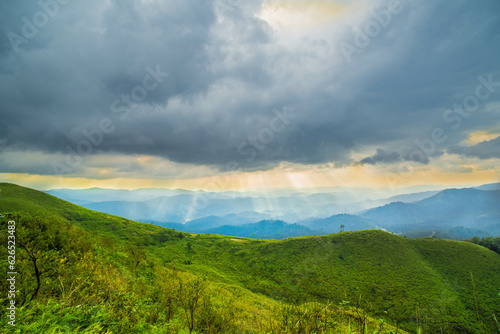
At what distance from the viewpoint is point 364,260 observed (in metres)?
111

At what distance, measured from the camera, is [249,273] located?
111 m

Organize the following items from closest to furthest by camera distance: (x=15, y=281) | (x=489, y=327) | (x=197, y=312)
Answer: (x=15, y=281)
(x=197, y=312)
(x=489, y=327)

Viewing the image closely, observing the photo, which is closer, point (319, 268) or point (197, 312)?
point (197, 312)

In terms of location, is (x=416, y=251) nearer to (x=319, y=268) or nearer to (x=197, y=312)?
(x=319, y=268)

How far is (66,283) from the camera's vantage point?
1479cm

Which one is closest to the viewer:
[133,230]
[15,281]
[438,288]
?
[15,281]

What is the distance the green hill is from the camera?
13.6 metres

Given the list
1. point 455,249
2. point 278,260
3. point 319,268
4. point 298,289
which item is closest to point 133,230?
point 278,260

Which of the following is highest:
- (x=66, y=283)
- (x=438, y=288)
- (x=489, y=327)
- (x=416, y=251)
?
(x=66, y=283)

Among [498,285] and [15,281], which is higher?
[15,281]

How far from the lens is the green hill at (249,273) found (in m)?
13.6

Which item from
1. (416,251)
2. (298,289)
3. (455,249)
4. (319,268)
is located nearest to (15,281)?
(298,289)

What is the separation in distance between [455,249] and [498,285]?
2212cm

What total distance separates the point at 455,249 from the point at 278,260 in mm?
90070
